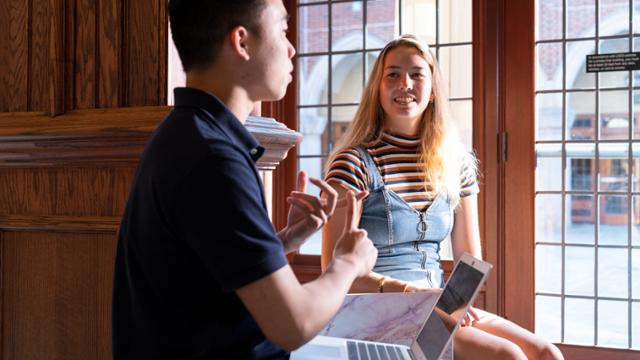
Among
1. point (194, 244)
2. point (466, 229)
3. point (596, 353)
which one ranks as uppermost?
point (194, 244)

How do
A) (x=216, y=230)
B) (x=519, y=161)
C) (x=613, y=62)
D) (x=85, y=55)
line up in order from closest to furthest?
(x=216, y=230), (x=85, y=55), (x=613, y=62), (x=519, y=161)

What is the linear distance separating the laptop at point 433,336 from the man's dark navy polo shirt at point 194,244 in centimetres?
18

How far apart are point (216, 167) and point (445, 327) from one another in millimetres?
552

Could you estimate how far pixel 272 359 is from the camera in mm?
1029

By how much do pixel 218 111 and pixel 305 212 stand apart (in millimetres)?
233

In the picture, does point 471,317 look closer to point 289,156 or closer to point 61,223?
point 61,223

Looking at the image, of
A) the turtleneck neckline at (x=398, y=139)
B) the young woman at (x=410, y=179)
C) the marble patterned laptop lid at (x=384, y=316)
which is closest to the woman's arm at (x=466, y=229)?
the young woman at (x=410, y=179)

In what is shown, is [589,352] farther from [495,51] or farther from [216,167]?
[216,167]

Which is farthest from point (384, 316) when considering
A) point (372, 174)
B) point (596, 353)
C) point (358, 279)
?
point (596, 353)

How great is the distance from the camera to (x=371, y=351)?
3.95 feet

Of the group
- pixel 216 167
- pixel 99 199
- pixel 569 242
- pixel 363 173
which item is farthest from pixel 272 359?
pixel 569 242

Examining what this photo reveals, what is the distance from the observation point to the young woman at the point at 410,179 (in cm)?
199

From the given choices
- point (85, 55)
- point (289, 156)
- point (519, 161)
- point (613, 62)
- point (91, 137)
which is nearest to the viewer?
point (91, 137)

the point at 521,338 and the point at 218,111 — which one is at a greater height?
the point at 218,111
